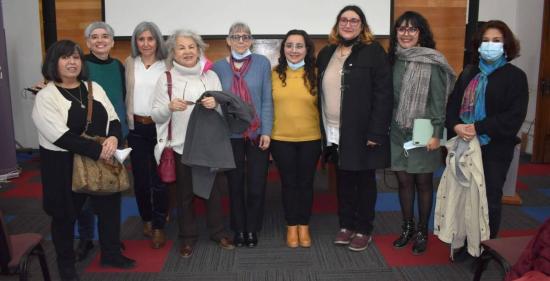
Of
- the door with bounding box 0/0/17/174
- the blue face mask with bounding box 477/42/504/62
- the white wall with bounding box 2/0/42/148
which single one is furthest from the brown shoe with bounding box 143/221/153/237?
the white wall with bounding box 2/0/42/148

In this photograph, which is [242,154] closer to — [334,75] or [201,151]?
[201,151]

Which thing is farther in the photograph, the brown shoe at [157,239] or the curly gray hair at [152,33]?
the brown shoe at [157,239]

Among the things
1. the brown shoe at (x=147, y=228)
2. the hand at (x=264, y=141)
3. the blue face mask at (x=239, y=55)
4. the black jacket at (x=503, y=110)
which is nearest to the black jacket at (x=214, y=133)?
the hand at (x=264, y=141)

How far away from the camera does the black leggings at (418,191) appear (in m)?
2.90

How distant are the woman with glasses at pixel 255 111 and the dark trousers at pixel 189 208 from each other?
0.12 meters

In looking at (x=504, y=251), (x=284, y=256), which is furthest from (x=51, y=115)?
(x=504, y=251)

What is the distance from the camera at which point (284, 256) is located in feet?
9.75

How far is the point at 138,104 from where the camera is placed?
293cm

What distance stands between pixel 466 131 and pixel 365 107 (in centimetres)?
59

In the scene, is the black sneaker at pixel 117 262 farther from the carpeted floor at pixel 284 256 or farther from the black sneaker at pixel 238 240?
the black sneaker at pixel 238 240

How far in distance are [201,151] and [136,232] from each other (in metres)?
1.16

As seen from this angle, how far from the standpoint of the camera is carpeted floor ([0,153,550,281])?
2.71 meters

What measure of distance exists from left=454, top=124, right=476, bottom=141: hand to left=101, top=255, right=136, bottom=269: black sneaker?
2154 millimetres

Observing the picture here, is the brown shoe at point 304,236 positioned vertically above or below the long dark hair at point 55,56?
below
